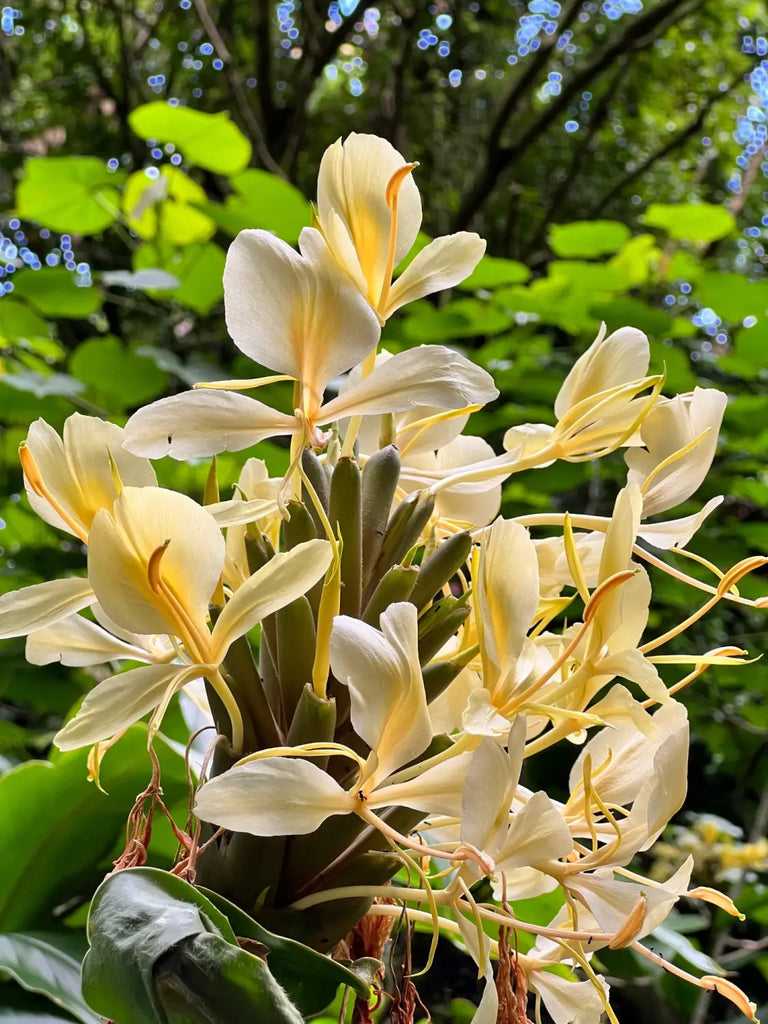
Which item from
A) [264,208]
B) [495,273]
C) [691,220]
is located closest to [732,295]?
[691,220]

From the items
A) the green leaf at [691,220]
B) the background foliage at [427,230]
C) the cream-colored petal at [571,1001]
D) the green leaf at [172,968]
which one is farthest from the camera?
the green leaf at [691,220]

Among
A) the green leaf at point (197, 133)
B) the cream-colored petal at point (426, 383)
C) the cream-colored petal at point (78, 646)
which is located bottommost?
the cream-colored petal at point (78, 646)

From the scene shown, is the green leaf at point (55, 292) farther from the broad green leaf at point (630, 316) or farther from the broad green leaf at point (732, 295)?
the broad green leaf at point (732, 295)

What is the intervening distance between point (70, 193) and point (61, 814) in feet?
3.05

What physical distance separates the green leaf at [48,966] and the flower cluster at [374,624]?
13cm

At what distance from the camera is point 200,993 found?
0.62ft

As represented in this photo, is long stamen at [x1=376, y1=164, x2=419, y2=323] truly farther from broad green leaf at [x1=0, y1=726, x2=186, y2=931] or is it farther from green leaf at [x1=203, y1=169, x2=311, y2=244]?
green leaf at [x1=203, y1=169, x2=311, y2=244]

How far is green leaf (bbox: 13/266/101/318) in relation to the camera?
102 cm

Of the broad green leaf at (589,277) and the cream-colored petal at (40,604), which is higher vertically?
the broad green leaf at (589,277)

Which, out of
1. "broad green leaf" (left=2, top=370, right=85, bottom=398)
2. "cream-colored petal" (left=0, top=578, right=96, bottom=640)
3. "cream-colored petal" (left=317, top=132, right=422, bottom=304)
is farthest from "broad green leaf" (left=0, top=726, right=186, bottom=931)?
"broad green leaf" (left=2, top=370, right=85, bottom=398)

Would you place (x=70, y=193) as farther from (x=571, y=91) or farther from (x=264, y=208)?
(x=571, y=91)

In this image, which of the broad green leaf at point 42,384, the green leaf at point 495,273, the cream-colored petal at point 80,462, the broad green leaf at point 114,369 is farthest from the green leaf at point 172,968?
the green leaf at point 495,273

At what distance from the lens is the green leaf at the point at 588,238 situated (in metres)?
1.23

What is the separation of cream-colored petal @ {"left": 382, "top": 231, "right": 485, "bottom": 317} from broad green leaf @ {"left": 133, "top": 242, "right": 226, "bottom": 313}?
2.52 ft
